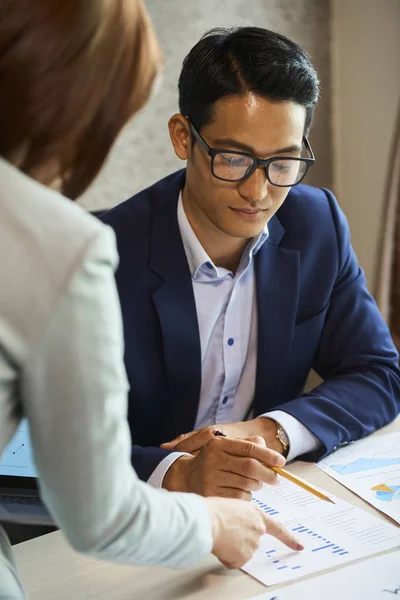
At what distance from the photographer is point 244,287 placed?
1.72m

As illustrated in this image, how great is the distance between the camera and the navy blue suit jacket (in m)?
1.59

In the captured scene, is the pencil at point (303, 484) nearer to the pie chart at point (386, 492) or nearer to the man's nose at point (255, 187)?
the pie chart at point (386, 492)

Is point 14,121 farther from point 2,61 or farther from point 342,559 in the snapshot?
point 342,559

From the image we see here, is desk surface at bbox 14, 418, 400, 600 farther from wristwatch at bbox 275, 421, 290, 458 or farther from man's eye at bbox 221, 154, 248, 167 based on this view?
man's eye at bbox 221, 154, 248, 167

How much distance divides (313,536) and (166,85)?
1.96m

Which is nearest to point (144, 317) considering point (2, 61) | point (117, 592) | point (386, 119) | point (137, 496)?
point (117, 592)

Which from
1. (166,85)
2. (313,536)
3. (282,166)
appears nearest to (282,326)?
(282,166)

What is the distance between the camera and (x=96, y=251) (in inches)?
26.5

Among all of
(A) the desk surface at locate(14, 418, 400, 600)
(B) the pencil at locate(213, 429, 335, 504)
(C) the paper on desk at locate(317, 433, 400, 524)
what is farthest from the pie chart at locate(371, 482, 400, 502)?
(A) the desk surface at locate(14, 418, 400, 600)

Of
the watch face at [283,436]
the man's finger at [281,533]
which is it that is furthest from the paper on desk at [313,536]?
the watch face at [283,436]

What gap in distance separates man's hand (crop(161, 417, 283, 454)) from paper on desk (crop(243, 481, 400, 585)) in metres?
0.14

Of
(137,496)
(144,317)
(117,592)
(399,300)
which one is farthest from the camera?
(399,300)

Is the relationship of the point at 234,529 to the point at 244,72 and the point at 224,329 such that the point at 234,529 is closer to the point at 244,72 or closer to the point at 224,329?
the point at 224,329

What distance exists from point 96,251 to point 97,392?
0.41 ft
